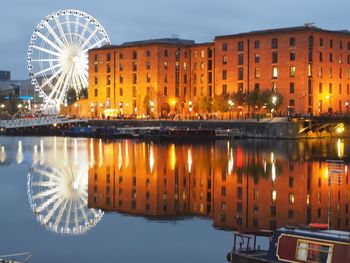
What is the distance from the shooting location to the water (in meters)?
27.6

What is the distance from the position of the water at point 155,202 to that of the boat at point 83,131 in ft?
160

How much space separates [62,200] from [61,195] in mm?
1974

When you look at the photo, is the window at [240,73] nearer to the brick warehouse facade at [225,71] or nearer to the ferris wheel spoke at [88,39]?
the brick warehouse facade at [225,71]

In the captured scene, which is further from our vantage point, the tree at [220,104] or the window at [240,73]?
the window at [240,73]

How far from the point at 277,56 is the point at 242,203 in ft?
253

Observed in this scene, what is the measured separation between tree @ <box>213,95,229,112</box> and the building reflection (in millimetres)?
44256

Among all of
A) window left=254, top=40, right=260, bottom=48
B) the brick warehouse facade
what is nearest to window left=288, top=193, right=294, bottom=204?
the brick warehouse facade

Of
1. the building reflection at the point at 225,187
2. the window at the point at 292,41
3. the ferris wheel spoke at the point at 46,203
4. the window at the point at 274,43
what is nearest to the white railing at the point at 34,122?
the window at the point at 274,43

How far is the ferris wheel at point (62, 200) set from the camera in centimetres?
3255

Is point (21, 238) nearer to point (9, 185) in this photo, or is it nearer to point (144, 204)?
point (144, 204)

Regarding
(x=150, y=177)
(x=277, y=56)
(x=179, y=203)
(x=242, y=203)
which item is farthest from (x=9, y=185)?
(x=277, y=56)

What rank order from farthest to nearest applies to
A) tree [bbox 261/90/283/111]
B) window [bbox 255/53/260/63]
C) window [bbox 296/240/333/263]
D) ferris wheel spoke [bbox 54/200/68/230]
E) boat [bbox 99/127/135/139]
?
window [bbox 255/53/260/63] < boat [bbox 99/127/135/139] < tree [bbox 261/90/283/111] < ferris wheel spoke [bbox 54/200/68/230] < window [bbox 296/240/333/263]

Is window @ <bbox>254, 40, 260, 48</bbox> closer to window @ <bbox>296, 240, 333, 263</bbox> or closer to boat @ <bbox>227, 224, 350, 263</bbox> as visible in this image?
boat @ <bbox>227, 224, 350, 263</bbox>

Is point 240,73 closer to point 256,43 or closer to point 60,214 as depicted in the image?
point 256,43
